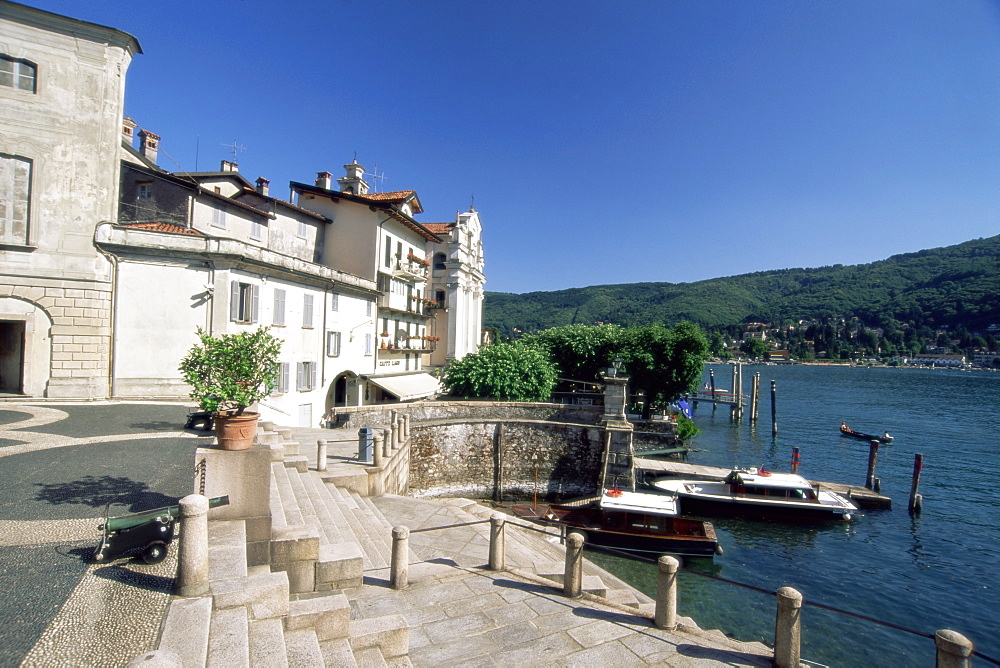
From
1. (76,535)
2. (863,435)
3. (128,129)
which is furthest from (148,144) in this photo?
(863,435)

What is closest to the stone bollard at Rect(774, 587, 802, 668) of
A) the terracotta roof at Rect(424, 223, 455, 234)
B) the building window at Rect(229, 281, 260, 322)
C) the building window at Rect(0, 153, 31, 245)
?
A: the building window at Rect(229, 281, 260, 322)

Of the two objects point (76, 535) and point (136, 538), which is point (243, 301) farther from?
point (136, 538)

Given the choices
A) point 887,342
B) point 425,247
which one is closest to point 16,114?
point 425,247

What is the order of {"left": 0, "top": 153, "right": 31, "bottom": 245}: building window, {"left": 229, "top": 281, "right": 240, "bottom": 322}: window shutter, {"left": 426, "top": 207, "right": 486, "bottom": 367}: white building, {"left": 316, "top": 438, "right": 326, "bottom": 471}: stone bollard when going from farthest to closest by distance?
{"left": 426, "top": 207, "right": 486, "bottom": 367}: white building < {"left": 229, "top": 281, "right": 240, "bottom": 322}: window shutter < {"left": 0, "top": 153, "right": 31, "bottom": 245}: building window < {"left": 316, "top": 438, "right": 326, "bottom": 471}: stone bollard

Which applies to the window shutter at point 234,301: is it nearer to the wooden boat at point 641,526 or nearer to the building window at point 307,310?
the building window at point 307,310

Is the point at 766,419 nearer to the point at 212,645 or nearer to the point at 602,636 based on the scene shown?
the point at 602,636

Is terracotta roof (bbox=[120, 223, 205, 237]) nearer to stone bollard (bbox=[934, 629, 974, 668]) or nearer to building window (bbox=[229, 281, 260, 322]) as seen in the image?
building window (bbox=[229, 281, 260, 322])

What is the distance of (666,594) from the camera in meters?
7.39

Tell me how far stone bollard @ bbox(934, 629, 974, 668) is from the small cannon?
8563 mm

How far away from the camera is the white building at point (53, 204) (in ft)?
53.9

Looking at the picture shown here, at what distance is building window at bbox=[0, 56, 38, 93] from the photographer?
16.4 metres

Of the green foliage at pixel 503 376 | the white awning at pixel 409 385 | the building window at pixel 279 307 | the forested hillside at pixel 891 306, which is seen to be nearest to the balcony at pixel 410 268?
the white awning at pixel 409 385

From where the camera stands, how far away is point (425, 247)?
40.5 meters

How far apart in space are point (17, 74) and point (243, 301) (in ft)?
32.5
